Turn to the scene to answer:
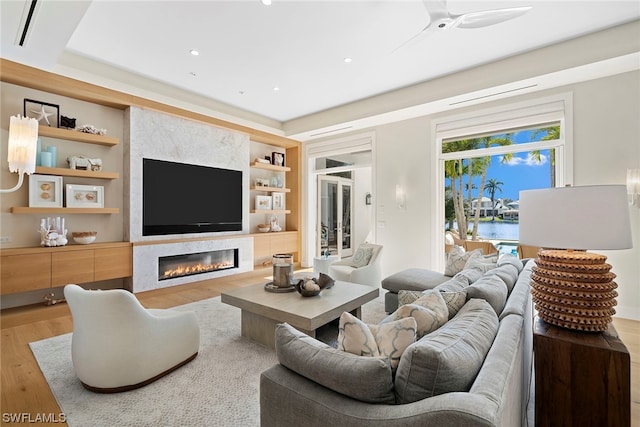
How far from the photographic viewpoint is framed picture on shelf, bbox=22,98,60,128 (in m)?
3.74

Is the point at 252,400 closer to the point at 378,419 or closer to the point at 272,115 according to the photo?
the point at 378,419

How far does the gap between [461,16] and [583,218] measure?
1933 mm

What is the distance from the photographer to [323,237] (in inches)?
294

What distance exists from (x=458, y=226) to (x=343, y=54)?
3257 millimetres

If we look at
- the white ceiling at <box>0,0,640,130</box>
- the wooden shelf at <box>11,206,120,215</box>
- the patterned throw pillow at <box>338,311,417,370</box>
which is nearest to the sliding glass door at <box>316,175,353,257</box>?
the white ceiling at <box>0,0,640,130</box>

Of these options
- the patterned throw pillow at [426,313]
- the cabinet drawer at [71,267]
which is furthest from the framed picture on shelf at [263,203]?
the patterned throw pillow at [426,313]

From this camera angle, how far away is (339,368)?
1.11 m

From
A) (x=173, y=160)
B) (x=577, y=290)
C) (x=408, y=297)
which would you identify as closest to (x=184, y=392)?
(x=408, y=297)

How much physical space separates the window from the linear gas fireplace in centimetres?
371

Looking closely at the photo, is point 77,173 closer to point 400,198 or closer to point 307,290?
point 307,290

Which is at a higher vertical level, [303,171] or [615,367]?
[303,171]

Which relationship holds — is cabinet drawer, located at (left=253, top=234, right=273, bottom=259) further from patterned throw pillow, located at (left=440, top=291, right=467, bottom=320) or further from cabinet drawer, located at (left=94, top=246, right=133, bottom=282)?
patterned throw pillow, located at (left=440, top=291, right=467, bottom=320)

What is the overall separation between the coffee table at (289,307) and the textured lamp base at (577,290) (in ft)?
4.91

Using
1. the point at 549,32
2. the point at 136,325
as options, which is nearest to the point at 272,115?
the point at 549,32
